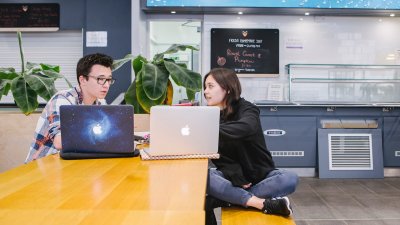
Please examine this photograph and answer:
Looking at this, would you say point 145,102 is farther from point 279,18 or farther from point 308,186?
point 279,18

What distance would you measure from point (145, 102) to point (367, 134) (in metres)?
2.89

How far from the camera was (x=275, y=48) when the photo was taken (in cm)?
527

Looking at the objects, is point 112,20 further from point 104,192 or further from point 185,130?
point 104,192

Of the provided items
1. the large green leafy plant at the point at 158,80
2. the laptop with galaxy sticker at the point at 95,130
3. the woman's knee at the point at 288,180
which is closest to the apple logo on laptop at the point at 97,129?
the laptop with galaxy sticker at the point at 95,130

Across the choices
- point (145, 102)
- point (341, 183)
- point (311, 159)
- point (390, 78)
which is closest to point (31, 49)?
point (145, 102)

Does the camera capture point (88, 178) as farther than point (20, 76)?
No

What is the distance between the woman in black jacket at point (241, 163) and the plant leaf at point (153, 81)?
2.94 feet

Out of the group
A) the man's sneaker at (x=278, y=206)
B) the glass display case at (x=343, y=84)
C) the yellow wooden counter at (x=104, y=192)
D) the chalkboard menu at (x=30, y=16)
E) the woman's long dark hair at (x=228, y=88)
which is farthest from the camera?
the chalkboard menu at (x=30, y=16)

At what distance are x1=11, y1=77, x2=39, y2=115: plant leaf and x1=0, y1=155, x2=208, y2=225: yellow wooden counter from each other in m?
1.64

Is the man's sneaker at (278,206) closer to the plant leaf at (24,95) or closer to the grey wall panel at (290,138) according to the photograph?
the plant leaf at (24,95)

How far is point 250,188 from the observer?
2273mm

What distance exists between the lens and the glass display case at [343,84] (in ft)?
17.2

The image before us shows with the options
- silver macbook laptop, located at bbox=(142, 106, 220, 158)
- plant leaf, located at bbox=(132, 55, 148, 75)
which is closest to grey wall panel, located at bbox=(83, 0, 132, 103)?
plant leaf, located at bbox=(132, 55, 148, 75)

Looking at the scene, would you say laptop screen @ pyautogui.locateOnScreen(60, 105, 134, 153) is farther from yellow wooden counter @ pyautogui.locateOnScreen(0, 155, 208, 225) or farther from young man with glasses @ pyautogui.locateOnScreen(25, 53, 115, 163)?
young man with glasses @ pyautogui.locateOnScreen(25, 53, 115, 163)
